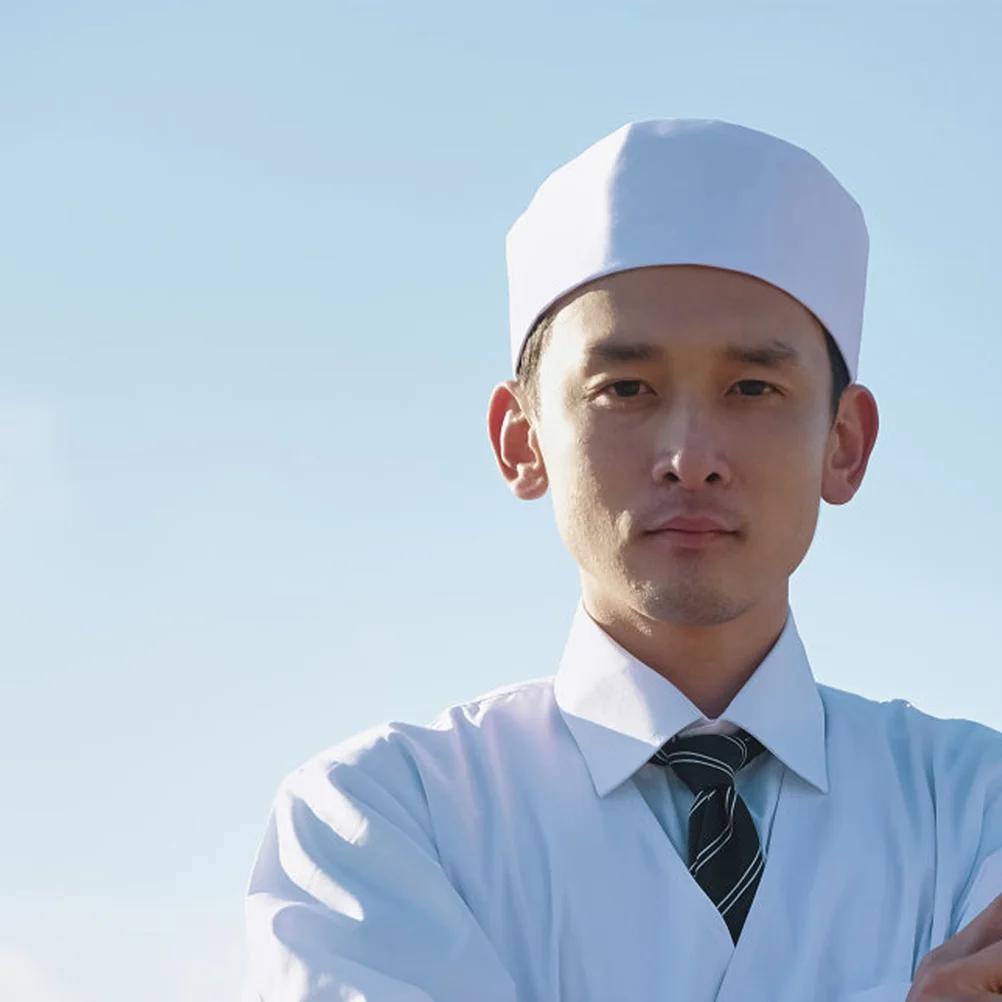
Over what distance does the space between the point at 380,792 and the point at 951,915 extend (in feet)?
2.92

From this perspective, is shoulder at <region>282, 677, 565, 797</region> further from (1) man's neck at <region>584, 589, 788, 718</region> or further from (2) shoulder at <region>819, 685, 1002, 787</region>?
(2) shoulder at <region>819, 685, 1002, 787</region>

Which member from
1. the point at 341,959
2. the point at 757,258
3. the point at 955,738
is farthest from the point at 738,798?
the point at 757,258

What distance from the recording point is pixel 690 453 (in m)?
2.67

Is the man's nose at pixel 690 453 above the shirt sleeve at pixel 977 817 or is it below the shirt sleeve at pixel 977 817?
above

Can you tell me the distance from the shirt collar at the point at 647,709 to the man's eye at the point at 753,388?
46 cm

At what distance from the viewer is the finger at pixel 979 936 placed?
228cm

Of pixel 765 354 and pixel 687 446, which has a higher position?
pixel 765 354

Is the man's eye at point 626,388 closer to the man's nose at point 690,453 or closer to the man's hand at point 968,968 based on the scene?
the man's nose at point 690,453

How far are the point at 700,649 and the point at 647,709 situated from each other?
141mm

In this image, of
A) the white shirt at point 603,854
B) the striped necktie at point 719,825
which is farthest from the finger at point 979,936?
the striped necktie at point 719,825

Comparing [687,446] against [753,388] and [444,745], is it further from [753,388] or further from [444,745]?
[444,745]

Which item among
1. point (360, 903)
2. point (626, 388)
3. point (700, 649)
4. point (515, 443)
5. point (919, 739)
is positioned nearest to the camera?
point (360, 903)

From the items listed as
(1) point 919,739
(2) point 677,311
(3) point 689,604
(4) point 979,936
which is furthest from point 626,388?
(4) point 979,936

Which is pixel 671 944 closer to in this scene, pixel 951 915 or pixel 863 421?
pixel 951 915
